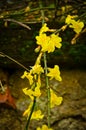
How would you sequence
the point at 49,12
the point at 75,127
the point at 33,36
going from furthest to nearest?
1. the point at 49,12
2. the point at 33,36
3. the point at 75,127

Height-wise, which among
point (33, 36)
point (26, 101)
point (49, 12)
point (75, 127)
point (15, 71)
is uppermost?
point (49, 12)

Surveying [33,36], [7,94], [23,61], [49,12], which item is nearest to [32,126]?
[7,94]

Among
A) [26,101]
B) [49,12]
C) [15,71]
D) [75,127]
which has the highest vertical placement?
[49,12]

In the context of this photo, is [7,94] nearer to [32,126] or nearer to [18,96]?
[18,96]

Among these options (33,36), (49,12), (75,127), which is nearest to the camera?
(75,127)

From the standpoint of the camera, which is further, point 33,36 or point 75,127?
point 33,36

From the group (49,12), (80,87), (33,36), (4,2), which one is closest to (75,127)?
(80,87)

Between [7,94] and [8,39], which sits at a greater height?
[8,39]

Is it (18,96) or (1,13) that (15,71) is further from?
(1,13)

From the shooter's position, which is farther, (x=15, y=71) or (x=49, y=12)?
(x=49, y=12)
